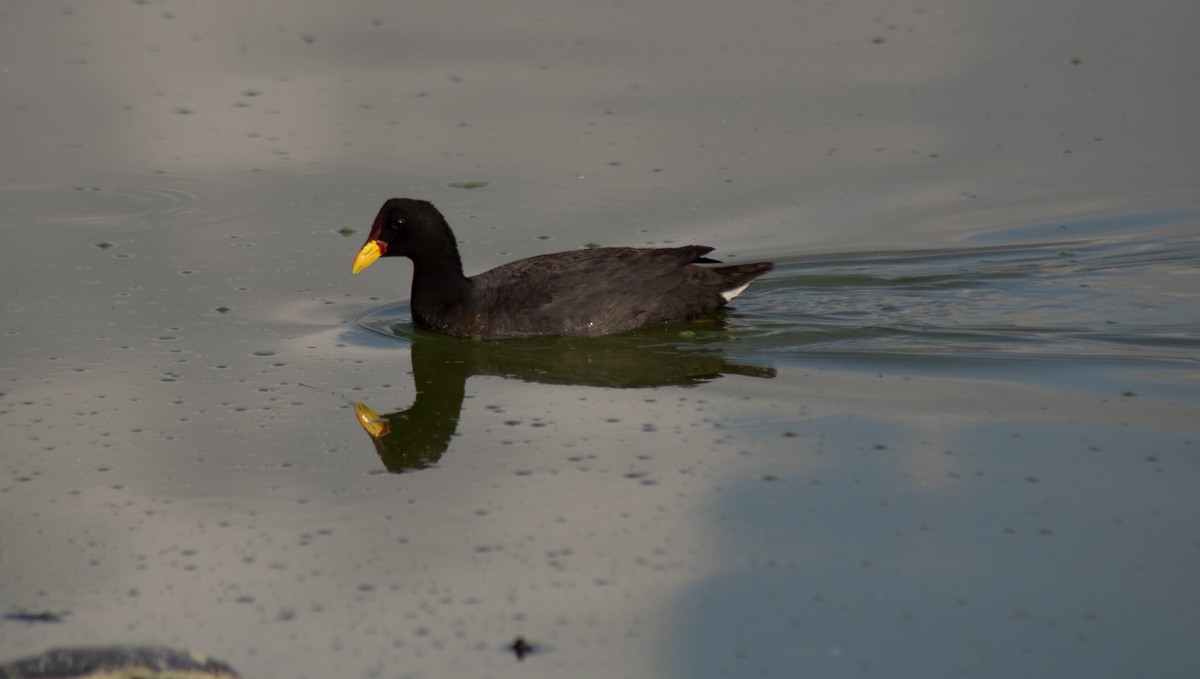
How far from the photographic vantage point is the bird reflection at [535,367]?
7.36 metres

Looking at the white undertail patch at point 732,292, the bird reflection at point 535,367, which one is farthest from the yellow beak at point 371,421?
the white undertail patch at point 732,292

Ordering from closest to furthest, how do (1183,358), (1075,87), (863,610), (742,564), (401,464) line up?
(863,610), (742,564), (401,464), (1183,358), (1075,87)

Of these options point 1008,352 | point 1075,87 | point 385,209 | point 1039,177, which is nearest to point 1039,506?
point 1008,352

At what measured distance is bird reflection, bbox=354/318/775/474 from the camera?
7359 mm

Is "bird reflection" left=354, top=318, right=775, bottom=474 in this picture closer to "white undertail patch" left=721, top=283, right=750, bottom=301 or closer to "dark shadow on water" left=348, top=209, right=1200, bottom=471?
"dark shadow on water" left=348, top=209, right=1200, bottom=471

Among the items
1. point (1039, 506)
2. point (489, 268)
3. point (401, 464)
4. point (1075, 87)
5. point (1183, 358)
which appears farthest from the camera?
point (1075, 87)

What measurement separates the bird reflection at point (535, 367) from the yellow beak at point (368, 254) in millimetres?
417

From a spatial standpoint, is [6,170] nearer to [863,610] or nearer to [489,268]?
[489,268]

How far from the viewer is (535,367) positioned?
830 centimetres

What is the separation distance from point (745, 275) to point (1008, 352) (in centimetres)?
158

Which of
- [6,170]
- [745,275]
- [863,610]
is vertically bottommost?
[863,610]

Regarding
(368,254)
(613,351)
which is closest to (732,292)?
(613,351)

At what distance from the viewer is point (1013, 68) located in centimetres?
1306

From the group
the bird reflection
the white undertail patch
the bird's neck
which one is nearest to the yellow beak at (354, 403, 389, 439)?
the bird reflection
